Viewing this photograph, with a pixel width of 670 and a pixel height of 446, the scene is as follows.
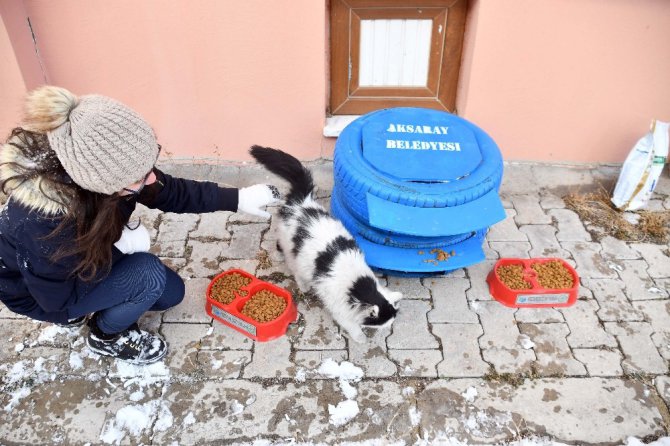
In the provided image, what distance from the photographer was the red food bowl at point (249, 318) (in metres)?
3.04

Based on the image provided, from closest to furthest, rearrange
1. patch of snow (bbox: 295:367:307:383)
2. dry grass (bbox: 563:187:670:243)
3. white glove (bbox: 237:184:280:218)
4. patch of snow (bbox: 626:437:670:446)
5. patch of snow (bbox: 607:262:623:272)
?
patch of snow (bbox: 626:437:670:446) < patch of snow (bbox: 295:367:307:383) < white glove (bbox: 237:184:280:218) < patch of snow (bbox: 607:262:623:272) < dry grass (bbox: 563:187:670:243)

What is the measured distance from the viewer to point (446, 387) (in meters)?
2.86

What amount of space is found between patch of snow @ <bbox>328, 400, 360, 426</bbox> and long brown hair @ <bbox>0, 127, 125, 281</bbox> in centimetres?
143

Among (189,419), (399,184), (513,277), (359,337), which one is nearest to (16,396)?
(189,419)

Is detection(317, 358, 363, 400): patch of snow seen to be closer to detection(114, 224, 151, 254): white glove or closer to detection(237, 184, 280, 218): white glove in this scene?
detection(237, 184, 280, 218): white glove

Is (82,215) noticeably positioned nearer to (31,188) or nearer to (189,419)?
(31,188)

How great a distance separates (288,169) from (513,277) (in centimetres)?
168

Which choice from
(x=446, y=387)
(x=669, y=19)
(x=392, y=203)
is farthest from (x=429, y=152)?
(x=669, y=19)

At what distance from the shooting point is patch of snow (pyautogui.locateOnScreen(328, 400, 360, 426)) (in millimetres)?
2689

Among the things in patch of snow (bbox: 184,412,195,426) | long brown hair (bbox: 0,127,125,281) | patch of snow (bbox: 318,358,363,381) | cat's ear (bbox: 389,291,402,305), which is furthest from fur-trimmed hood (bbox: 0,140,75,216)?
cat's ear (bbox: 389,291,402,305)

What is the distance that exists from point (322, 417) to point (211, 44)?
284 centimetres

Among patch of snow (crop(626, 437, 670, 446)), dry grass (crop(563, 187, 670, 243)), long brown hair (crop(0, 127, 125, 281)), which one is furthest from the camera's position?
dry grass (crop(563, 187, 670, 243))

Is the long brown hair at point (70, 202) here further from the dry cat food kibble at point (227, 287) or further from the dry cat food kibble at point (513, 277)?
the dry cat food kibble at point (513, 277)

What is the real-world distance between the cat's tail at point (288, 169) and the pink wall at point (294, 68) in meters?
1.03
